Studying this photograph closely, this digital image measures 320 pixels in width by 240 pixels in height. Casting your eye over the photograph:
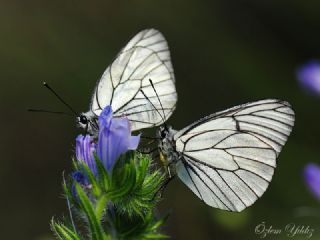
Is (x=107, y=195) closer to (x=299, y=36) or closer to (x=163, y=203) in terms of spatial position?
(x=163, y=203)

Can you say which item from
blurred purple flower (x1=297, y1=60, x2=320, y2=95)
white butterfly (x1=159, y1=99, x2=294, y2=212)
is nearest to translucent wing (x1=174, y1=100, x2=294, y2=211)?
white butterfly (x1=159, y1=99, x2=294, y2=212)

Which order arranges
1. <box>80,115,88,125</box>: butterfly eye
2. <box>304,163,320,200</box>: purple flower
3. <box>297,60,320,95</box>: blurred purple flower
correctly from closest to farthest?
<box>80,115,88,125</box>: butterfly eye < <box>304,163,320,200</box>: purple flower < <box>297,60,320,95</box>: blurred purple flower

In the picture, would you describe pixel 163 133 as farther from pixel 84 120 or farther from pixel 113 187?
pixel 113 187

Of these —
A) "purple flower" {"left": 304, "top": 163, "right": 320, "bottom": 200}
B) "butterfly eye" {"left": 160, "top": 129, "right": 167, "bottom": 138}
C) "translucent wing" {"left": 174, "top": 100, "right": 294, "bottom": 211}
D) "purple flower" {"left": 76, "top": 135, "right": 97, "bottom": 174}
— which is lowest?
"purple flower" {"left": 304, "top": 163, "right": 320, "bottom": 200}

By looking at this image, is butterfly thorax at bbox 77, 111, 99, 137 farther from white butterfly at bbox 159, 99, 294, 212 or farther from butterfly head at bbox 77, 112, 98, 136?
white butterfly at bbox 159, 99, 294, 212

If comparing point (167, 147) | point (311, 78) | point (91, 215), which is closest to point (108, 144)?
point (91, 215)

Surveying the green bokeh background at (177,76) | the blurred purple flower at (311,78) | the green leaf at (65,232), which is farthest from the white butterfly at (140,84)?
the green bokeh background at (177,76)
